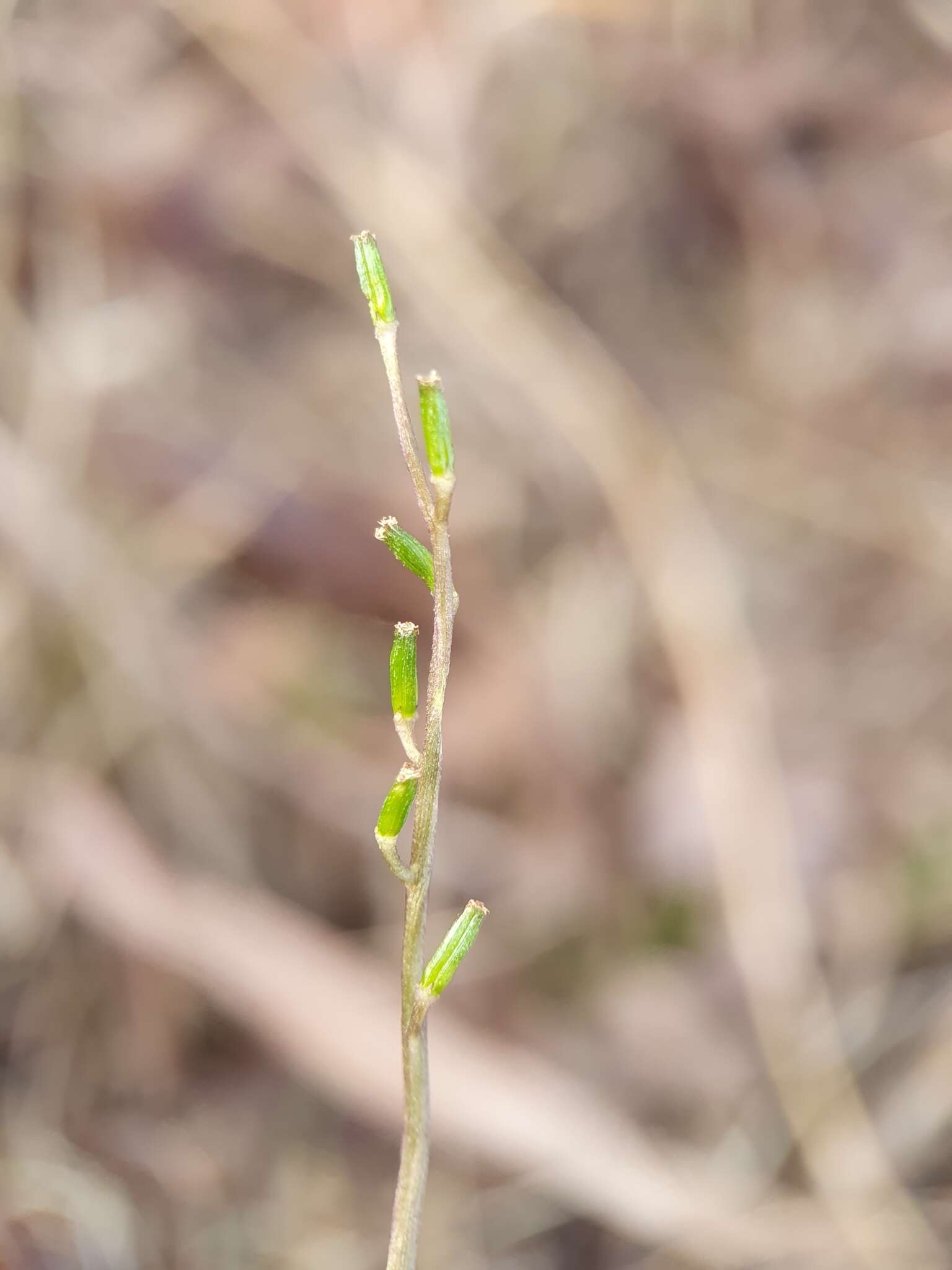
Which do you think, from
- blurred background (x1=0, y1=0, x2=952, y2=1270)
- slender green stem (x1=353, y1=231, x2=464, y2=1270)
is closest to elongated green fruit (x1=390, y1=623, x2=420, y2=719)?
slender green stem (x1=353, y1=231, x2=464, y2=1270)

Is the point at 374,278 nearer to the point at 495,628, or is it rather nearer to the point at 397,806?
the point at 397,806

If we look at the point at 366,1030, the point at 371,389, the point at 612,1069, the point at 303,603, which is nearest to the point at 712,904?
the point at 612,1069

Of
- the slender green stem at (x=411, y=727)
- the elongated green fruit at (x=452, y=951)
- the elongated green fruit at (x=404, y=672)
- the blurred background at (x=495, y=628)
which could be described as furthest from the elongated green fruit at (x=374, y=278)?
the blurred background at (x=495, y=628)

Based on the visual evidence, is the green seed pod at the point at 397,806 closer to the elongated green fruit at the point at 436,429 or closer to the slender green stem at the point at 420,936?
the slender green stem at the point at 420,936

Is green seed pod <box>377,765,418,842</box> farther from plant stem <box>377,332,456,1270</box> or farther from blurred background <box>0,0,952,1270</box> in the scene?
blurred background <box>0,0,952,1270</box>

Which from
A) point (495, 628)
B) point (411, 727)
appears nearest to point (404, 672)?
point (411, 727)

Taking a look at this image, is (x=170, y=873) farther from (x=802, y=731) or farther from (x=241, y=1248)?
(x=802, y=731)
